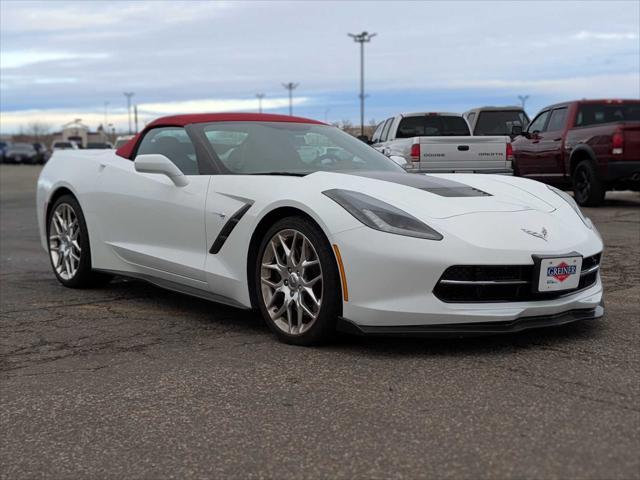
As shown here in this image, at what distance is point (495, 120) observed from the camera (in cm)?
1844

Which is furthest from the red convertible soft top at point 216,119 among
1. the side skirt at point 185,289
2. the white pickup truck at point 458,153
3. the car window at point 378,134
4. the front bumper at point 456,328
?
the car window at point 378,134

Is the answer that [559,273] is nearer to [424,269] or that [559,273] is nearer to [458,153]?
[424,269]

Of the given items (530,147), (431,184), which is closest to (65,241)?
(431,184)

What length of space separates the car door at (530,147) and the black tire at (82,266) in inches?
384

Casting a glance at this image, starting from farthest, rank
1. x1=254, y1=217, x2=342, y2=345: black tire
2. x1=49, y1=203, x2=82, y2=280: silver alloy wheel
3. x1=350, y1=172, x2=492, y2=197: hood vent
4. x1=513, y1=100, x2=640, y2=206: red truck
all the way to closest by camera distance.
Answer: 1. x1=513, y1=100, x2=640, y2=206: red truck
2. x1=49, y1=203, x2=82, y2=280: silver alloy wheel
3. x1=350, y1=172, x2=492, y2=197: hood vent
4. x1=254, y1=217, x2=342, y2=345: black tire

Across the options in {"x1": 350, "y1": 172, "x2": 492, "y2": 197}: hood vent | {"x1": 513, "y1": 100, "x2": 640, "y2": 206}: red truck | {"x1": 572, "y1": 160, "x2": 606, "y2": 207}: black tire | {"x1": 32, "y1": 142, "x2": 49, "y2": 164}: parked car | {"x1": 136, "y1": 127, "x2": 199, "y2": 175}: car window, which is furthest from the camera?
{"x1": 32, "y1": 142, "x2": 49, "y2": 164}: parked car

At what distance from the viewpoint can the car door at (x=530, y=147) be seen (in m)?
14.1

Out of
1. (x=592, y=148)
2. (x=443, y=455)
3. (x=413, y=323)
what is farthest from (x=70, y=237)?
(x=592, y=148)

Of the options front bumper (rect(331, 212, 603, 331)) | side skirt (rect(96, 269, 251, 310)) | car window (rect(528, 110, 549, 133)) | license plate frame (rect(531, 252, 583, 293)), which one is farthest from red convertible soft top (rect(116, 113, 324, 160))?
car window (rect(528, 110, 549, 133))

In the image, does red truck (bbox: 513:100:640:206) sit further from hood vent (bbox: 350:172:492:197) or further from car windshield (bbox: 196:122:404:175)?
hood vent (bbox: 350:172:492:197)

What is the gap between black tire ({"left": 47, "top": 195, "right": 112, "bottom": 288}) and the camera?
233 inches

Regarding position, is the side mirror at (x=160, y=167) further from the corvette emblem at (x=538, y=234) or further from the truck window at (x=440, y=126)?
the truck window at (x=440, y=126)

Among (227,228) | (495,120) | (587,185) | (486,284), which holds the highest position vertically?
(495,120)

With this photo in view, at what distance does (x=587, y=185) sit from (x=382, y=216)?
9.47 metres
